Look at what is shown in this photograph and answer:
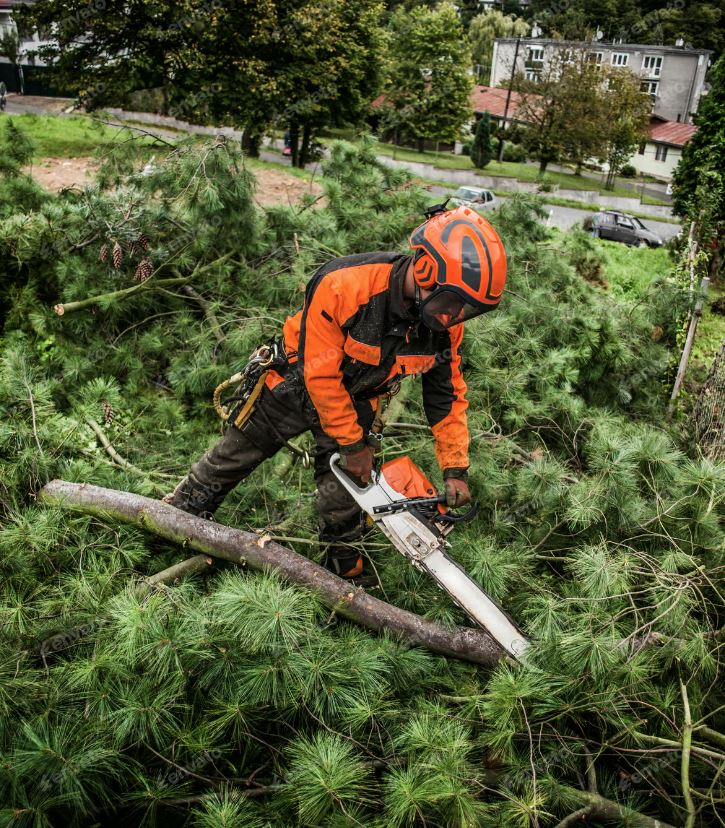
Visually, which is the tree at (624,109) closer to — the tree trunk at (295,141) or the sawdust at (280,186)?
the tree trunk at (295,141)

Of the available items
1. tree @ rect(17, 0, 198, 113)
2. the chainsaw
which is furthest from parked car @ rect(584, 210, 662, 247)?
the chainsaw

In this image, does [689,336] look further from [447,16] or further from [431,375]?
[447,16]

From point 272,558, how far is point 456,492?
2.60 feet

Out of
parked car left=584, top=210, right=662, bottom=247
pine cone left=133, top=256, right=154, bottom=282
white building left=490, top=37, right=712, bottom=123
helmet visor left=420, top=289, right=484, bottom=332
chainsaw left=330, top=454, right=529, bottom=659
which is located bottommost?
parked car left=584, top=210, right=662, bottom=247

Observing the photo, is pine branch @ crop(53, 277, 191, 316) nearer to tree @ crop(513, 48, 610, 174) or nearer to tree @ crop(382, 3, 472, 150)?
tree @ crop(513, 48, 610, 174)

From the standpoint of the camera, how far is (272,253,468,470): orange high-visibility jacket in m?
2.32

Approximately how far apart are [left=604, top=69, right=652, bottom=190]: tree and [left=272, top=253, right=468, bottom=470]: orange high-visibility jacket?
81.8 ft

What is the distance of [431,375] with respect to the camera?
2635 mm

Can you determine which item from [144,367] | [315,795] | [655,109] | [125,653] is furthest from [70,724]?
[655,109]

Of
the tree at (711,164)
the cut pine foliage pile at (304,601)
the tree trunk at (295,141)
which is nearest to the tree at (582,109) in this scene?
the tree trunk at (295,141)

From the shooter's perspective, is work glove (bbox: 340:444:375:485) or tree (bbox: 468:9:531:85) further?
tree (bbox: 468:9:531:85)

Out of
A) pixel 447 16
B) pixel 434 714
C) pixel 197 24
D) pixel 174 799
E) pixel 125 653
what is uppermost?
pixel 447 16

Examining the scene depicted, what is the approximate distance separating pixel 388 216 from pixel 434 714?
368cm

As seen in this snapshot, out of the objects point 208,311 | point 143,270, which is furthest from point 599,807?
point 143,270
